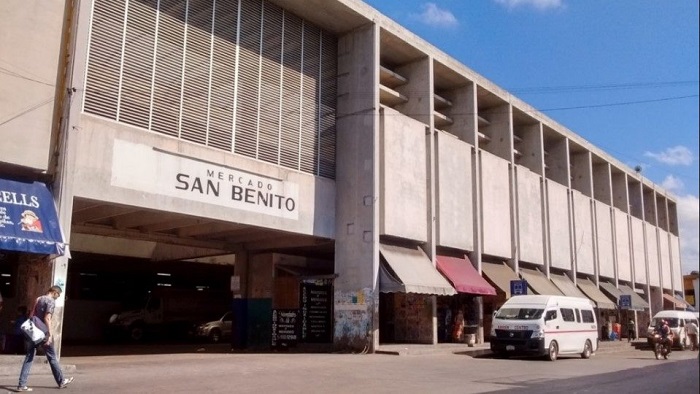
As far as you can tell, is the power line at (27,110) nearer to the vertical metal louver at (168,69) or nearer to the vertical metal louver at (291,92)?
the vertical metal louver at (168,69)

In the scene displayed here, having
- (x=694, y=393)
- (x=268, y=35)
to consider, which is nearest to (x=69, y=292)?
(x=268, y=35)

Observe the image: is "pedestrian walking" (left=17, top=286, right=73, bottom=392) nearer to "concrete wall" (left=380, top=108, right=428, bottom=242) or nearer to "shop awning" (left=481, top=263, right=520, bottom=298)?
"concrete wall" (left=380, top=108, right=428, bottom=242)

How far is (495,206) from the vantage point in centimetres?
3297

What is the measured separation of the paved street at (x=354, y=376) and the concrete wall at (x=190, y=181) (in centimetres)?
465

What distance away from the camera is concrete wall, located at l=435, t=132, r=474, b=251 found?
94.5ft

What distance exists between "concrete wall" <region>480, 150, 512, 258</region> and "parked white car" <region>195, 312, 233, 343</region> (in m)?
13.4

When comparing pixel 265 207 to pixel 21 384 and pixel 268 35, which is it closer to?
pixel 268 35

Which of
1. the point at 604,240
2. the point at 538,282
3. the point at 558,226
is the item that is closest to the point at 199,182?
the point at 538,282

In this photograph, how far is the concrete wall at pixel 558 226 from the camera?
38250 mm

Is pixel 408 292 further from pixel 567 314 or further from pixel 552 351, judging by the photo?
pixel 567 314

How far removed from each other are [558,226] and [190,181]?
1017 inches

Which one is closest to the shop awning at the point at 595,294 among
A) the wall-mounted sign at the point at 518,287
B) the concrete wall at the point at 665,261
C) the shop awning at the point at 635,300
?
the shop awning at the point at 635,300

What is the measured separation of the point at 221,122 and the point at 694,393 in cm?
1538

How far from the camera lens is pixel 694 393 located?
41.6 feet
